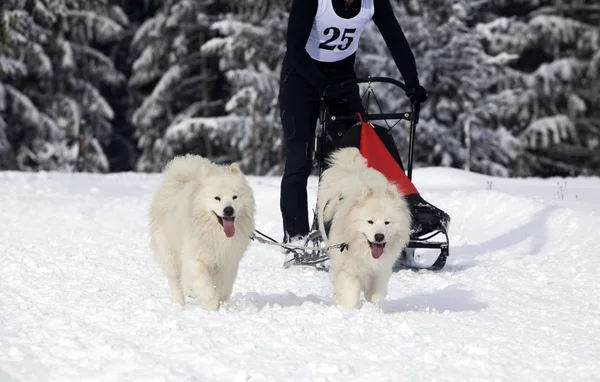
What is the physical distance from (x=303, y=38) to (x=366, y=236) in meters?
1.77

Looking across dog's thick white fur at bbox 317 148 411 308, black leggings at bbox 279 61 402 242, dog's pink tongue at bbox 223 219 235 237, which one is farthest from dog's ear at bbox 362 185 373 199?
black leggings at bbox 279 61 402 242

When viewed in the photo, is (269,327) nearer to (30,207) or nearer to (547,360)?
(547,360)

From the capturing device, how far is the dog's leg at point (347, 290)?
15.2 ft

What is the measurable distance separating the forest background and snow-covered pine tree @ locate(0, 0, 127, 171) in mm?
37

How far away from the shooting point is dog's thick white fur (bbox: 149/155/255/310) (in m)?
4.64

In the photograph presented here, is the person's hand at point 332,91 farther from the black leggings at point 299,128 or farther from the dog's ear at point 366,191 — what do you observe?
the dog's ear at point 366,191

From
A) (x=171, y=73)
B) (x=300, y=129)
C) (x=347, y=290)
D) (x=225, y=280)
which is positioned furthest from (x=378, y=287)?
(x=171, y=73)

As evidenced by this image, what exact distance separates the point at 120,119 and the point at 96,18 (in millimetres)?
4081

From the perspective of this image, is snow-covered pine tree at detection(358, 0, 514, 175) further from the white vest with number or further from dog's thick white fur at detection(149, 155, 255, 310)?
dog's thick white fur at detection(149, 155, 255, 310)

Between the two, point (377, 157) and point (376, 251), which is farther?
point (377, 157)

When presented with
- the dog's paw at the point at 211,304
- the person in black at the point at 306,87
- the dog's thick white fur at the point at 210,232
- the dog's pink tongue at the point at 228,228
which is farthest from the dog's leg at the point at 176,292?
the person in black at the point at 306,87

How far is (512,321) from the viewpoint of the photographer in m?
4.62

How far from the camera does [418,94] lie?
5.89m

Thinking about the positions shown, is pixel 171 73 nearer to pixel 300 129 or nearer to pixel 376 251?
pixel 300 129
